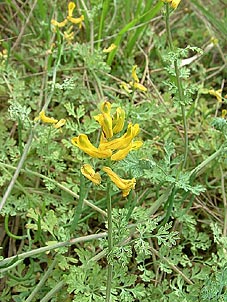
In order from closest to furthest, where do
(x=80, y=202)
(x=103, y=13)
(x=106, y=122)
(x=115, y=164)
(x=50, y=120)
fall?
(x=106, y=122)
(x=115, y=164)
(x=80, y=202)
(x=50, y=120)
(x=103, y=13)

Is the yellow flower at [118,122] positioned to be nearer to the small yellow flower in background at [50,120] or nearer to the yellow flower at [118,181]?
the yellow flower at [118,181]

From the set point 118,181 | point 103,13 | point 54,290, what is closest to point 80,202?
point 54,290

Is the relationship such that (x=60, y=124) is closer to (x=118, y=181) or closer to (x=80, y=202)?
(x=80, y=202)

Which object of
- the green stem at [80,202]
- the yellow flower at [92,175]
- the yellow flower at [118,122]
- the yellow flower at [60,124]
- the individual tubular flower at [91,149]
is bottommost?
the green stem at [80,202]

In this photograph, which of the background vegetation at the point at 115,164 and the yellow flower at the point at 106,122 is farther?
the background vegetation at the point at 115,164

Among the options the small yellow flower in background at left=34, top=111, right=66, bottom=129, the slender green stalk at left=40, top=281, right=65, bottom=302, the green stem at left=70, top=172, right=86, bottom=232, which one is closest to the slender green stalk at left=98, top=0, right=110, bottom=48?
the small yellow flower in background at left=34, top=111, right=66, bottom=129

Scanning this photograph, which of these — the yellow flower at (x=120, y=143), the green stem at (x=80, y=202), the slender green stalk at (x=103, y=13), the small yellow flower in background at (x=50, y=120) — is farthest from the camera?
the slender green stalk at (x=103, y=13)

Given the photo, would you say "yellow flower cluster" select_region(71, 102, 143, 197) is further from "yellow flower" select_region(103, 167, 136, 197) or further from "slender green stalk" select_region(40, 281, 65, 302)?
"slender green stalk" select_region(40, 281, 65, 302)

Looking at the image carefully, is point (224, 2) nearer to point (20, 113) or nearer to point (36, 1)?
point (36, 1)

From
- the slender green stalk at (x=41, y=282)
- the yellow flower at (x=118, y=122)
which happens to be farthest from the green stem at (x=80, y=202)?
the yellow flower at (x=118, y=122)
